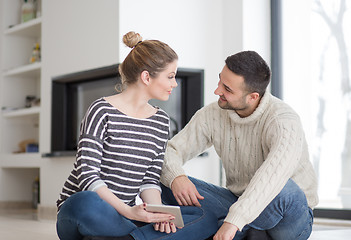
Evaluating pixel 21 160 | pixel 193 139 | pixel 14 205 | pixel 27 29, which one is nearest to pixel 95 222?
pixel 193 139

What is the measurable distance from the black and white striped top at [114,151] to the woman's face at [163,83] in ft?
0.26

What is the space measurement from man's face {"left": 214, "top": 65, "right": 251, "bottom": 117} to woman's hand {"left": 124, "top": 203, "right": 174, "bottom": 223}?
1.62ft

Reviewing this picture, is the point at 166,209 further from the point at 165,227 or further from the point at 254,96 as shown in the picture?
the point at 254,96

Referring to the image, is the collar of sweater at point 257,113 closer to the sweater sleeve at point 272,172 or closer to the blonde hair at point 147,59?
the sweater sleeve at point 272,172

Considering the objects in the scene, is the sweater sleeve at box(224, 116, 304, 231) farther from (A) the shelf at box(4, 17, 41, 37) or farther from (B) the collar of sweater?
(A) the shelf at box(4, 17, 41, 37)

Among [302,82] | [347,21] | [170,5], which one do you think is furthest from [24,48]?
[347,21]

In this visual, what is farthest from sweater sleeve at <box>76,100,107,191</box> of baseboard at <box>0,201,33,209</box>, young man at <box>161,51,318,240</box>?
baseboard at <box>0,201,33,209</box>

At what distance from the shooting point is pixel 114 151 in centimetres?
171

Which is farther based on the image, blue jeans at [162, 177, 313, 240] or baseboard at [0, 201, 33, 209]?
baseboard at [0, 201, 33, 209]

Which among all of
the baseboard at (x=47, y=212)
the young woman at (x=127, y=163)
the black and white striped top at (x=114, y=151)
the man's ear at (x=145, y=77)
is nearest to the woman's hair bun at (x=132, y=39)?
the young woman at (x=127, y=163)

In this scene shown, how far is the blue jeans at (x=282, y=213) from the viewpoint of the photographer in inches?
67.7

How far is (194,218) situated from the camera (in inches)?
72.4

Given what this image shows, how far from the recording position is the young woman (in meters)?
1.62

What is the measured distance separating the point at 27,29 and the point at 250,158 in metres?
3.25
